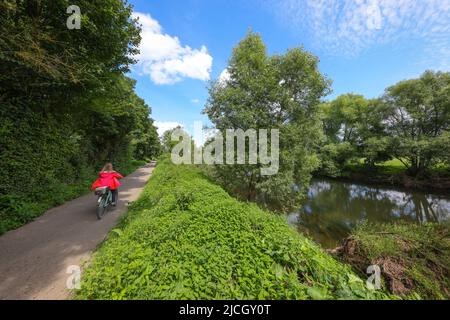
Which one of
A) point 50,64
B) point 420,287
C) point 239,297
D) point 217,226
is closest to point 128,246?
point 217,226

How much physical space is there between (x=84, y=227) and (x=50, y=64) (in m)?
4.87

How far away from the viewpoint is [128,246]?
343 cm

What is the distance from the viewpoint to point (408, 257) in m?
4.50

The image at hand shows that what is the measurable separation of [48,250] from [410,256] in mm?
8726

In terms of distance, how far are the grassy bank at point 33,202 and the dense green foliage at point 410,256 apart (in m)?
9.44

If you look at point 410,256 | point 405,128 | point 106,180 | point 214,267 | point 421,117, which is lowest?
point 410,256

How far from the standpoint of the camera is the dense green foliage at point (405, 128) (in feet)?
64.3

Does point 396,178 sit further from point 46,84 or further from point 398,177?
point 46,84

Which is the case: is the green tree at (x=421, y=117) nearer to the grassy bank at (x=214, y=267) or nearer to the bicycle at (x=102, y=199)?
the grassy bank at (x=214, y=267)

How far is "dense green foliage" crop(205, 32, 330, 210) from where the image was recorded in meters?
8.80

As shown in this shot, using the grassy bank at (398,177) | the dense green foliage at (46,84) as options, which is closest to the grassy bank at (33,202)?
the dense green foliage at (46,84)

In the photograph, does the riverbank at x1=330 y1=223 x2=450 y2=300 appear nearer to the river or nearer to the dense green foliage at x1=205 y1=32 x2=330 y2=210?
the river

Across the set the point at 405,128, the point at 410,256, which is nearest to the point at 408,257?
the point at 410,256
